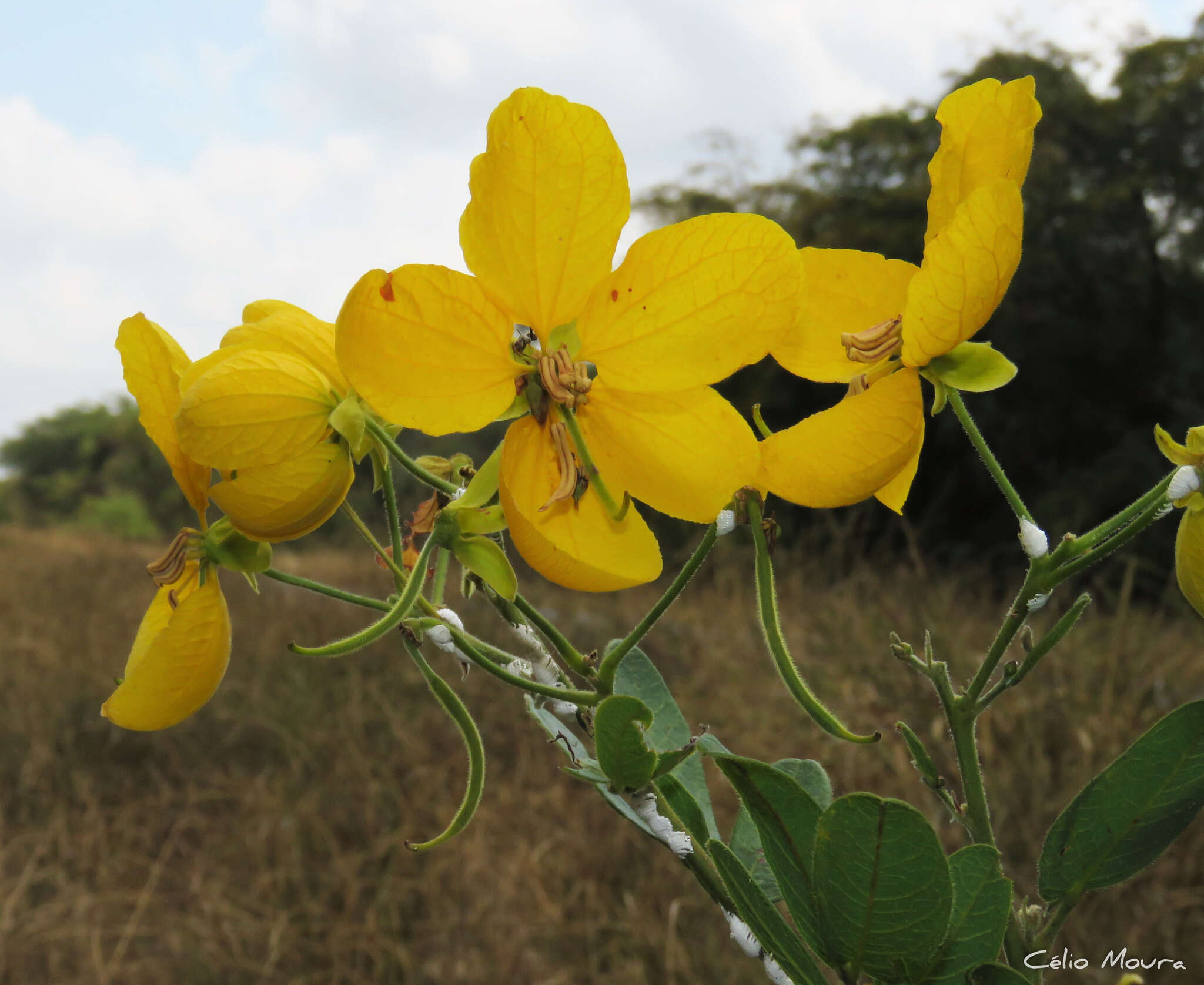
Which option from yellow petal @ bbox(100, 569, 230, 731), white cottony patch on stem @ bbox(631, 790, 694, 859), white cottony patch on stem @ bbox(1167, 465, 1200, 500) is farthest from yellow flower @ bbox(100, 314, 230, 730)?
white cottony patch on stem @ bbox(1167, 465, 1200, 500)

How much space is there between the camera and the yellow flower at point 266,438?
401mm

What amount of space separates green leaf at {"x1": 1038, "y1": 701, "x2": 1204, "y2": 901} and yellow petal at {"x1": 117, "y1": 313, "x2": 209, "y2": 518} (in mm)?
426

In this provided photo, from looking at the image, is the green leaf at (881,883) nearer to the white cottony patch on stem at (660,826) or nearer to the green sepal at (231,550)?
the white cottony patch on stem at (660,826)

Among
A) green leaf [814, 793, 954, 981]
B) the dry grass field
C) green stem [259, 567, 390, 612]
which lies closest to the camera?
green leaf [814, 793, 954, 981]

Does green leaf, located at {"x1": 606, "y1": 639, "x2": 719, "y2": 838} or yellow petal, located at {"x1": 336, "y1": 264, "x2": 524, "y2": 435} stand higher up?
yellow petal, located at {"x1": 336, "y1": 264, "x2": 524, "y2": 435}

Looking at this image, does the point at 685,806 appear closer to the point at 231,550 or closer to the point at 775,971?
the point at 775,971

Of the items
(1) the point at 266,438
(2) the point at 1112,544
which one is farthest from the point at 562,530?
(2) the point at 1112,544

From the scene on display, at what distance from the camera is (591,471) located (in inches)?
16.5

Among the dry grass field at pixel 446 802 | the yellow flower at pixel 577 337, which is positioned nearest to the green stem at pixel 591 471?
the yellow flower at pixel 577 337

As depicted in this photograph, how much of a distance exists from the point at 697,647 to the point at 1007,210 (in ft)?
12.7

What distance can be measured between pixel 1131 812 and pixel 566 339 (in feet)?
1.04

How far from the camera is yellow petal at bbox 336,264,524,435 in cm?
38

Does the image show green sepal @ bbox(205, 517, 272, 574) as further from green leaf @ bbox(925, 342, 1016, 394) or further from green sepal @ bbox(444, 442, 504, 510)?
green leaf @ bbox(925, 342, 1016, 394)

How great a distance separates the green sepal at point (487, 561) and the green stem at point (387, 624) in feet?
0.04
